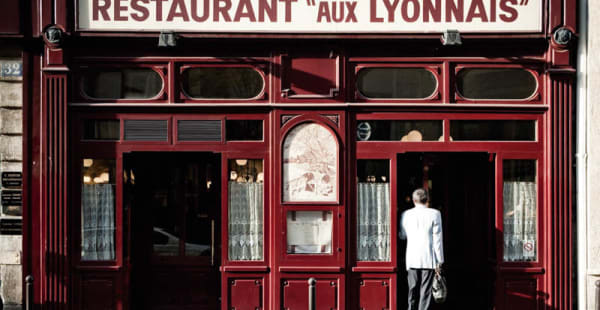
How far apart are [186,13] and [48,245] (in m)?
3.83

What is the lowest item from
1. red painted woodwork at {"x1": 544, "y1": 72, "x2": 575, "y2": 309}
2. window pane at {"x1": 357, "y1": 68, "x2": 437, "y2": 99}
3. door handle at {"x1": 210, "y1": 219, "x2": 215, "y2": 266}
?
door handle at {"x1": 210, "y1": 219, "x2": 215, "y2": 266}

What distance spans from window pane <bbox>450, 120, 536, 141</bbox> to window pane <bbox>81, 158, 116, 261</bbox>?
5.02 meters

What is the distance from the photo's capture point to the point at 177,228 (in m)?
10.7

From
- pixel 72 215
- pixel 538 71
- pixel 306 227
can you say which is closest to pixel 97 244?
pixel 72 215

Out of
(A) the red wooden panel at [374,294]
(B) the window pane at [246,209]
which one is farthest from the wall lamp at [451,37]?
(A) the red wooden panel at [374,294]

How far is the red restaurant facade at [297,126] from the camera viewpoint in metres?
9.41

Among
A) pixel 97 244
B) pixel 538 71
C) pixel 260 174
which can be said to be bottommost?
pixel 97 244

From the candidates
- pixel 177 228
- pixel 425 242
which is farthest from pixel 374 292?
pixel 177 228

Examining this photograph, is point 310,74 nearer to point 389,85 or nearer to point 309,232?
point 389,85

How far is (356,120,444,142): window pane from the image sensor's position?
9.56m

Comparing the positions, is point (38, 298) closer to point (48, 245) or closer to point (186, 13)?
point (48, 245)

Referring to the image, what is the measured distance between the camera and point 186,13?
31.1 ft

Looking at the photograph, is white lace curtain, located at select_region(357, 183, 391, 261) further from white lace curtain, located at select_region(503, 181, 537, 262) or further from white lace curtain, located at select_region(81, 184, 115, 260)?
white lace curtain, located at select_region(81, 184, 115, 260)

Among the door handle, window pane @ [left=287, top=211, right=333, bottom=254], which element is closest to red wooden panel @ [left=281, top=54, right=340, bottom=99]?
window pane @ [left=287, top=211, right=333, bottom=254]
